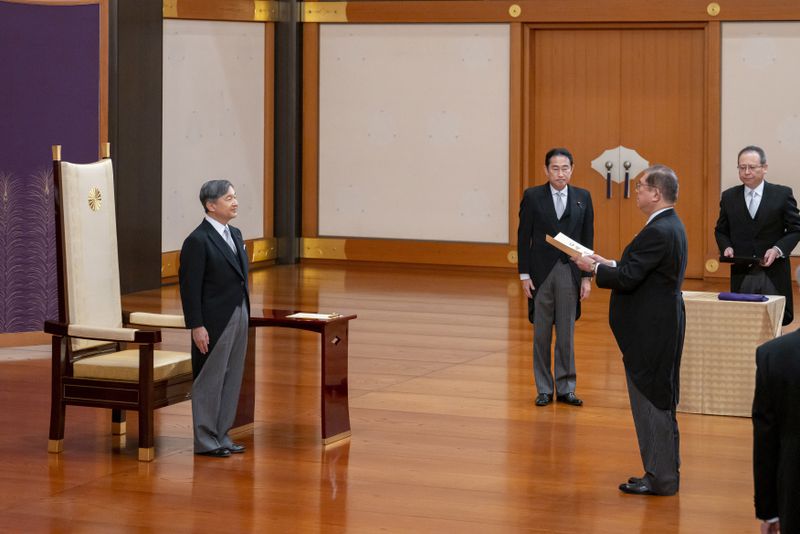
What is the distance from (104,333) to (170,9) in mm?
6938

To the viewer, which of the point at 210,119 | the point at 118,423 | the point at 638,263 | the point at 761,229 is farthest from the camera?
the point at 210,119

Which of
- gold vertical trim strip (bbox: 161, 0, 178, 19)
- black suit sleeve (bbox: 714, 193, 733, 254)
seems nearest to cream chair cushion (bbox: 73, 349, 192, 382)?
black suit sleeve (bbox: 714, 193, 733, 254)

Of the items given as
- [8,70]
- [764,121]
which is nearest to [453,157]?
[764,121]

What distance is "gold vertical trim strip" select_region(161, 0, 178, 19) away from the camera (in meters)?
12.1

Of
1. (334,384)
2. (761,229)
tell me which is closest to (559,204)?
(761,229)

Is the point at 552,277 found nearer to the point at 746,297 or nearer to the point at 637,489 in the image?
the point at 746,297

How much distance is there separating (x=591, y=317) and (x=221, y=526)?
19.2ft

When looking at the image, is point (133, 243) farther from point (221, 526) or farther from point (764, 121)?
point (221, 526)

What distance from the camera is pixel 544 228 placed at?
7105 millimetres

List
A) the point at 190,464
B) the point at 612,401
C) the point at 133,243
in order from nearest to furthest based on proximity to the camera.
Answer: the point at 190,464 < the point at 612,401 < the point at 133,243

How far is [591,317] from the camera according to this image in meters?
10.3

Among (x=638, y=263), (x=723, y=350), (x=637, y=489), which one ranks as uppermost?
(x=638, y=263)

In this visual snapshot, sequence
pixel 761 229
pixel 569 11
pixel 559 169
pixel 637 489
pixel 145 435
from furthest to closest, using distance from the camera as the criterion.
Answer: pixel 569 11 → pixel 761 229 → pixel 559 169 → pixel 145 435 → pixel 637 489

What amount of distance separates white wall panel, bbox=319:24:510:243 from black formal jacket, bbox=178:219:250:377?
25.7 ft
